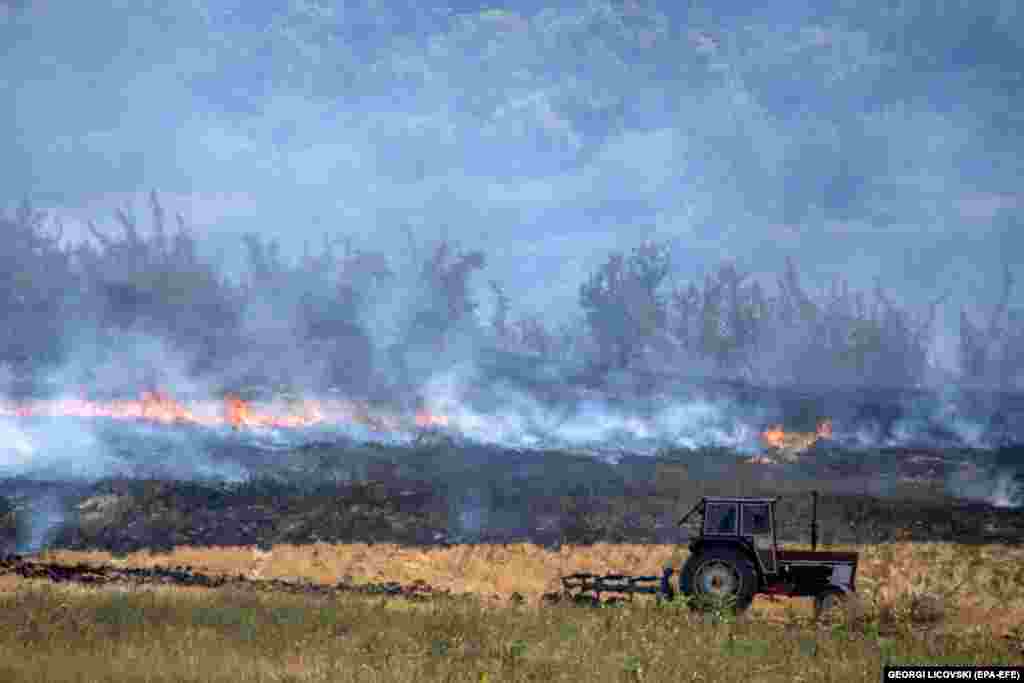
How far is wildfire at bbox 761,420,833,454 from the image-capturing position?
6964 centimetres

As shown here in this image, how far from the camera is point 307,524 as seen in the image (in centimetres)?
3581

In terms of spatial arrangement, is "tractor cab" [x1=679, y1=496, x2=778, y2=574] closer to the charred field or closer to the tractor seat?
the tractor seat

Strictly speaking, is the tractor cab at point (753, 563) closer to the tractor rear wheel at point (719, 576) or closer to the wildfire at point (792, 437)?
the tractor rear wheel at point (719, 576)

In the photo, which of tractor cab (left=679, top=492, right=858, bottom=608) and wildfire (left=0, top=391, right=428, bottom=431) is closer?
tractor cab (left=679, top=492, right=858, bottom=608)

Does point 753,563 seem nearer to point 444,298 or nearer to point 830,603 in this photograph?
point 830,603

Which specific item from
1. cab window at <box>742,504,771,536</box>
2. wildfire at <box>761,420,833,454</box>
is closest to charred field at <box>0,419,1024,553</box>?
wildfire at <box>761,420,833,454</box>

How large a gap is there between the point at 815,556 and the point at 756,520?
1405 mm

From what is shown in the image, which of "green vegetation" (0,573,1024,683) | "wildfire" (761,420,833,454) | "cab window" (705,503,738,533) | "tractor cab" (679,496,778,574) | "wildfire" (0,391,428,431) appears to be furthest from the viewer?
"wildfire" (761,420,833,454)

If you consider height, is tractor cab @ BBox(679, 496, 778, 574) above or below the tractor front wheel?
above

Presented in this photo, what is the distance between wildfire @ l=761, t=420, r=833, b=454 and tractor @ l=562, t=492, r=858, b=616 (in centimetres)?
4759

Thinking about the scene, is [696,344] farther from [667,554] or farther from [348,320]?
[667,554]

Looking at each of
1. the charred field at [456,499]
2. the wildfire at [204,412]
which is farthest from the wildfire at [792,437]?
the wildfire at [204,412]

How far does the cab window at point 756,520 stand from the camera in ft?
66.8

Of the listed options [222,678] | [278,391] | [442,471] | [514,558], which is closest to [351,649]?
[222,678]
